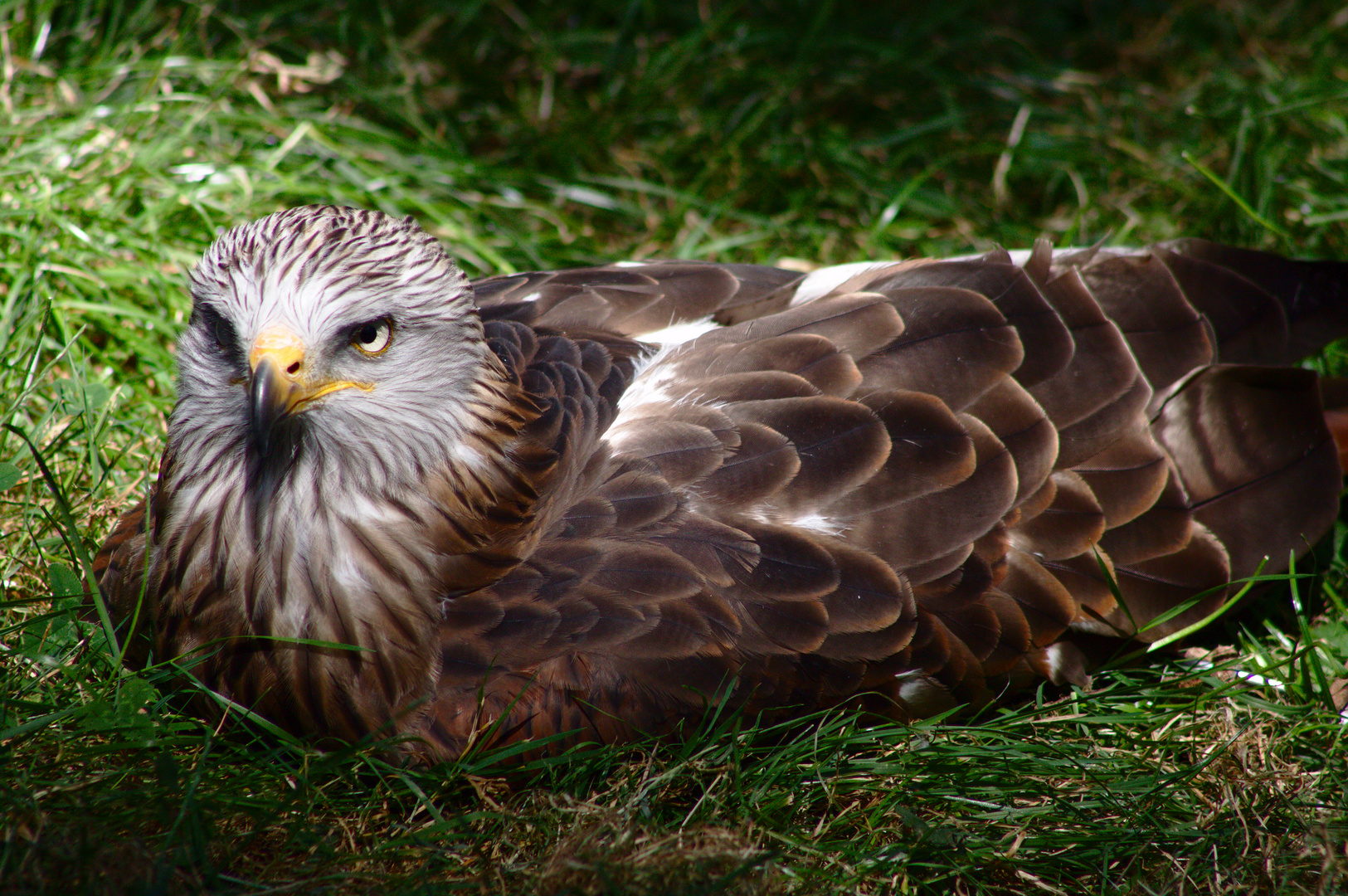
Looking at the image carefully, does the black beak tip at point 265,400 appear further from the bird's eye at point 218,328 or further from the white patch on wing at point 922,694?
the white patch on wing at point 922,694

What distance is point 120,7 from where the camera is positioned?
5.20 metres

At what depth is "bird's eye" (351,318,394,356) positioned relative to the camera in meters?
2.77

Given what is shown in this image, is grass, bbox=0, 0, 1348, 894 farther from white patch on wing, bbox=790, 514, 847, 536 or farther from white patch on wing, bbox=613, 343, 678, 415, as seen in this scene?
white patch on wing, bbox=613, 343, 678, 415

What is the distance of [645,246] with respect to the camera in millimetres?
5270

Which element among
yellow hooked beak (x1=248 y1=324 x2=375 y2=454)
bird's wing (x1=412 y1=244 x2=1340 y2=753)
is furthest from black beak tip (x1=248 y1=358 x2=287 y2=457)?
bird's wing (x1=412 y1=244 x2=1340 y2=753)

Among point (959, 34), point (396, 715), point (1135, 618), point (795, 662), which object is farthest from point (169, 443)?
point (959, 34)

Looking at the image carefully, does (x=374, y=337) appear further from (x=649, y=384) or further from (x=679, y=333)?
(x=679, y=333)

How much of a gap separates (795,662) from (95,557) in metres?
1.99

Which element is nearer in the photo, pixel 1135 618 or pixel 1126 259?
pixel 1135 618

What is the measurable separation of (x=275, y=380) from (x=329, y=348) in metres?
0.17

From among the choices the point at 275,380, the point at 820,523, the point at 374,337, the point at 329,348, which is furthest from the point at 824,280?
the point at 275,380

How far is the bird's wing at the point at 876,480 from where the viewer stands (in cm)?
291

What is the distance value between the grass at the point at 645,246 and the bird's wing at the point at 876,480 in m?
0.23

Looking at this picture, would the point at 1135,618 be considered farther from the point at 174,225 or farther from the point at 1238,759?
the point at 174,225
